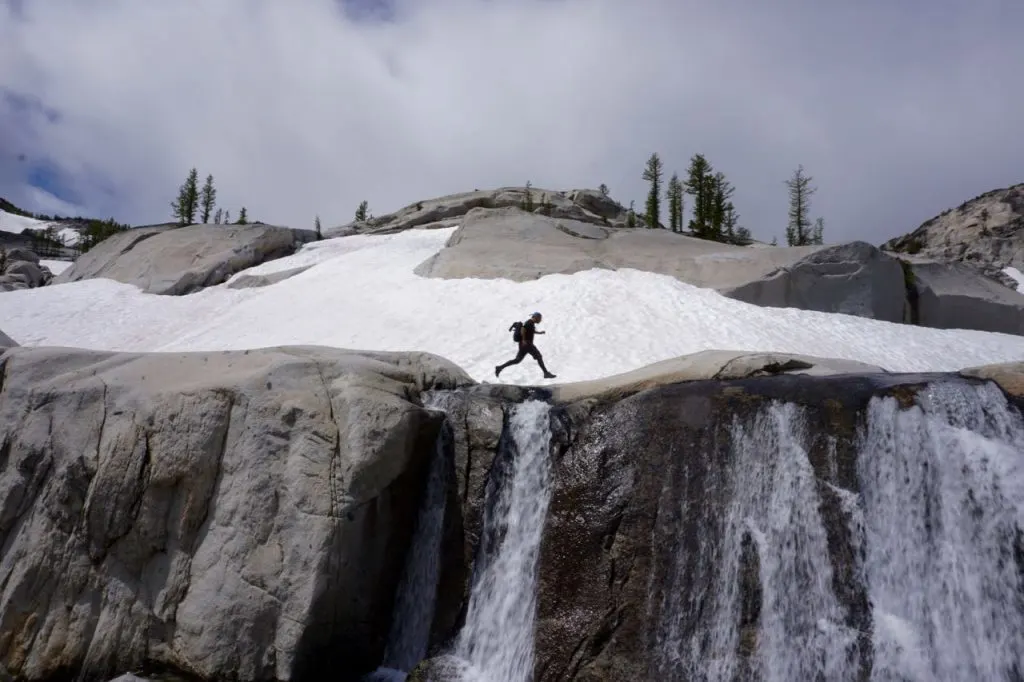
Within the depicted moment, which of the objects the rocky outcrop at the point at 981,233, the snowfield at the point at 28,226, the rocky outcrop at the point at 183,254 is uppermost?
the snowfield at the point at 28,226

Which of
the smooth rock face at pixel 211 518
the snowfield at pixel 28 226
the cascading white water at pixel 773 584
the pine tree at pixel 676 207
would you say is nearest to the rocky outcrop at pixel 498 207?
the pine tree at pixel 676 207

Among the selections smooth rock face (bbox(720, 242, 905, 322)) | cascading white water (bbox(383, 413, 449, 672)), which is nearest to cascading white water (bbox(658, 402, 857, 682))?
cascading white water (bbox(383, 413, 449, 672))

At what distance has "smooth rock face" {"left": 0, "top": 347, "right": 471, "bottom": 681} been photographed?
27.4ft

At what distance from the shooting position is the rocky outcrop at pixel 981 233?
149ft

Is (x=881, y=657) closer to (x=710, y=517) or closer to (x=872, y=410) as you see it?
(x=710, y=517)

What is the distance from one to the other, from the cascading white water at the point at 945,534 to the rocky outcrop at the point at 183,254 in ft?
97.8

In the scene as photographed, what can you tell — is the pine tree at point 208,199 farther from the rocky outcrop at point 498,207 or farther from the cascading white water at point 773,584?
the cascading white water at point 773,584

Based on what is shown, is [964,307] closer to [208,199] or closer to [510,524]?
[510,524]

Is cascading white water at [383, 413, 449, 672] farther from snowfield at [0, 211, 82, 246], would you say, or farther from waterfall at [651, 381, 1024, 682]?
snowfield at [0, 211, 82, 246]

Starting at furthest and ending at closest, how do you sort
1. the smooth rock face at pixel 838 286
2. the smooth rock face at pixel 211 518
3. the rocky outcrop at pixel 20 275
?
1. the rocky outcrop at pixel 20 275
2. the smooth rock face at pixel 838 286
3. the smooth rock face at pixel 211 518

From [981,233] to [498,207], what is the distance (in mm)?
37921

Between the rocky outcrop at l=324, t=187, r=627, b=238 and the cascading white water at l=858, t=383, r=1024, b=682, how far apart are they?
108 ft

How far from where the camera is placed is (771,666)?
7121 millimetres

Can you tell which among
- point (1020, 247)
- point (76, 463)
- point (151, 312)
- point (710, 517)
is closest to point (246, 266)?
point (151, 312)
